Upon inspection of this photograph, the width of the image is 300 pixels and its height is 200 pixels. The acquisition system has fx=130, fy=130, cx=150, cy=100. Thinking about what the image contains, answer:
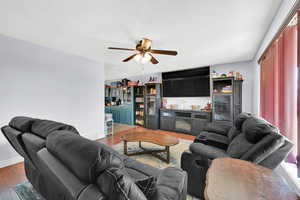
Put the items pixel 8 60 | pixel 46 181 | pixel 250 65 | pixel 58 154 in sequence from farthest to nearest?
pixel 250 65 → pixel 8 60 → pixel 46 181 → pixel 58 154

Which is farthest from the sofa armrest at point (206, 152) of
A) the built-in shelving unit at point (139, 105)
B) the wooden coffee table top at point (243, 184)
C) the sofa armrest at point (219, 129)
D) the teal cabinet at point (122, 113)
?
the teal cabinet at point (122, 113)

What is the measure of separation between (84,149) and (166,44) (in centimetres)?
253

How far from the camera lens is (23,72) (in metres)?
2.58

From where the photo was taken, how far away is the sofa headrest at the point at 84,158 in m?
0.64

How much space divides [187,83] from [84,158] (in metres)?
4.58

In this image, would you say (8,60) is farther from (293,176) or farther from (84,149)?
(293,176)

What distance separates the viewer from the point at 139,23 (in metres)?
1.93

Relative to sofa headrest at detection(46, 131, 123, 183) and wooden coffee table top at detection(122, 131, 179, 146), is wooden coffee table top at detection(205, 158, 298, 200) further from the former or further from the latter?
wooden coffee table top at detection(122, 131, 179, 146)

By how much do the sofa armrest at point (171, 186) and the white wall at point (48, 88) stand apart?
3.02m

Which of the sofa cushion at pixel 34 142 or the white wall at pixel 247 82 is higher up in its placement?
the white wall at pixel 247 82

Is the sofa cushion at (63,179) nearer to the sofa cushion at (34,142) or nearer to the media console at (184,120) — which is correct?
the sofa cushion at (34,142)

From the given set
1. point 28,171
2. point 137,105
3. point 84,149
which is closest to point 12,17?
point 28,171

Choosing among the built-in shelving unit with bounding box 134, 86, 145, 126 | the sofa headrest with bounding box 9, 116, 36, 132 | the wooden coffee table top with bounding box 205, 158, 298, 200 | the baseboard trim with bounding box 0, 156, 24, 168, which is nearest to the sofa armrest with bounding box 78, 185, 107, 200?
the wooden coffee table top with bounding box 205, 158, 298, 200

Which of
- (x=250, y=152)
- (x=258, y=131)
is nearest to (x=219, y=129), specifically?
(x=258, y=131)
